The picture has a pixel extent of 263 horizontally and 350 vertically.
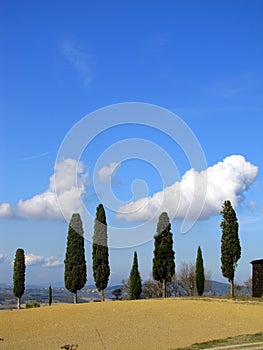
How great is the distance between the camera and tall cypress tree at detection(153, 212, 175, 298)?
35531 millimetres

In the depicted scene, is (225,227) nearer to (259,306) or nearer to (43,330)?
(259,306)

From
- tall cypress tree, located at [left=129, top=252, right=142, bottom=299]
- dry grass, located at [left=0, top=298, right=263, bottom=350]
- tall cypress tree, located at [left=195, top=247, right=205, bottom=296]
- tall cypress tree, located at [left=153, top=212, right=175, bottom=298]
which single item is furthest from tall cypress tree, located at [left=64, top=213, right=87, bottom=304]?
tall cypress tree, located at [left=195, top=247, right=205, bottom=296]

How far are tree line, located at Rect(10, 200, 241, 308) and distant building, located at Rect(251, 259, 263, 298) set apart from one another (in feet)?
9.81

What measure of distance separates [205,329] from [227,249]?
1650cm

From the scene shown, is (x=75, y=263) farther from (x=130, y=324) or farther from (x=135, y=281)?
(x=130, y=324)

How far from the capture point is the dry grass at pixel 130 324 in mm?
16188

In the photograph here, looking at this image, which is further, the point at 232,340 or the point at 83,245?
the point at 83,245

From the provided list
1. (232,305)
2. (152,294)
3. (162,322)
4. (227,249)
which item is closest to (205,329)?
(162,322)

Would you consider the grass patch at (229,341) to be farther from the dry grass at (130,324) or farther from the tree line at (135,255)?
the tree line at (135,255)

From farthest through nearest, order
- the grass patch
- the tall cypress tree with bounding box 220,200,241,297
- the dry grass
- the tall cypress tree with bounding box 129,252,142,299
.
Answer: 1. the tall cypress tree with bounding box 129,252,142,299
2. the tall cypress tree with bounding box 220,200,241,297
3. the dry grass
4. the grass patch

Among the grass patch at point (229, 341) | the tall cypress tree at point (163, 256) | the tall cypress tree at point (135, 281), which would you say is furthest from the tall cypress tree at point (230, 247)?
the grass patch at point (229, 341)

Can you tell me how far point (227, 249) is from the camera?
34.5 meters

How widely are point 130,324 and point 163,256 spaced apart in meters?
16.0

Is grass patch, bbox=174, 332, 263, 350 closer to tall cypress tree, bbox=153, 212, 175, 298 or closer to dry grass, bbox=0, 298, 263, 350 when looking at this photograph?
dry grass, bbox=0, 298, 263, 350
